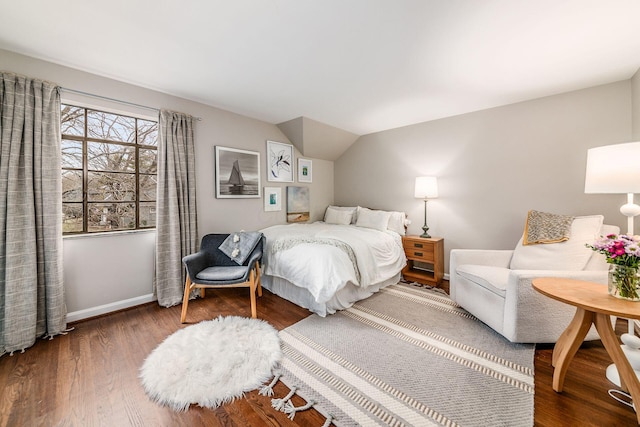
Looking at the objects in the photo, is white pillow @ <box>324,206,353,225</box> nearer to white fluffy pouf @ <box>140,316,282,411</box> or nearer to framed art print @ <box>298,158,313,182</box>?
framed art print @ <box>298,158,313,182</box>

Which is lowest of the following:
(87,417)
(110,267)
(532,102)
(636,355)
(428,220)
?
(87,417)

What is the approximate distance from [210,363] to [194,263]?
1.05 meters

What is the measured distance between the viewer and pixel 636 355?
1430 millimetres

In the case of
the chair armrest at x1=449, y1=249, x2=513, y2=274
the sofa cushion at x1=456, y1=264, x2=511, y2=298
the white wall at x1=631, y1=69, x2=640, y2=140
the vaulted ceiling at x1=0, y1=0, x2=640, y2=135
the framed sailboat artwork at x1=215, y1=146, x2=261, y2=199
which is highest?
the vaulted ceiling at x1=0, y1=0, x2=640, y2=135

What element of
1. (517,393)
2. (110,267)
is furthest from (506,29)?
(110,267)

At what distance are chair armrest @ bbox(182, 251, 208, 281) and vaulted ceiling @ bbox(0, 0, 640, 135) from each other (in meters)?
1.80

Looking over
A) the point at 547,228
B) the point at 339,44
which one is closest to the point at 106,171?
the point at 339,44

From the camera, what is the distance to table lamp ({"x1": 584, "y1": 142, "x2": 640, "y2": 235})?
152 centimetres

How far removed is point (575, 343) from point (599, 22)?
2.09 m

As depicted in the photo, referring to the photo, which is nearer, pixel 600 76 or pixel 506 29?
pixel 506 29

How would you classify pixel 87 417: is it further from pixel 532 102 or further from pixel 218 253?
pixel 532 102

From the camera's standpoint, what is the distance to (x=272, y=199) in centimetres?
383

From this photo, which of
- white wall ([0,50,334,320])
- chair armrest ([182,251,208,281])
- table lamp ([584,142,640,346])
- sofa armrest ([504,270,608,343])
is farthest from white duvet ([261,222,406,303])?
table lamp ([584,142,640,346])

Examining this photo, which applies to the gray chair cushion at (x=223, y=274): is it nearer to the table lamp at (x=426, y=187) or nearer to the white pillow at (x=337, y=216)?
the white pillow at (x=337, y=216)
